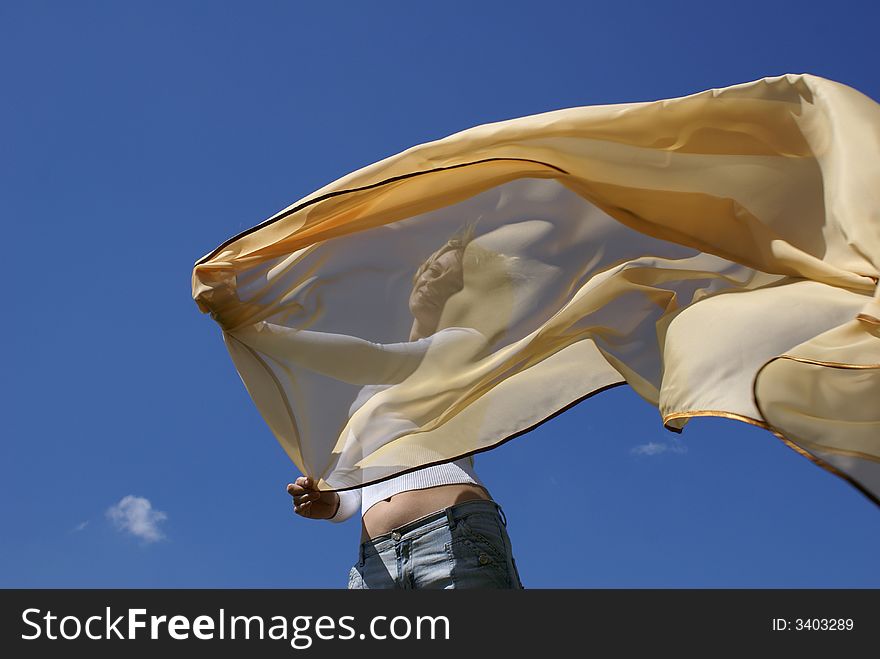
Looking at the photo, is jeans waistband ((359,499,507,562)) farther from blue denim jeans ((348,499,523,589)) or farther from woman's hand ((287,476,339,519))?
woman's hand ((287,476,339,519))

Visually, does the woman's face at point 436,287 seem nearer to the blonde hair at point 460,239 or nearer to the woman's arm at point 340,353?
the blonde hair at point 460,239

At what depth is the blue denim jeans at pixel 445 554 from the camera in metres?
3.40

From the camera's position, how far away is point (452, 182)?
3467mm

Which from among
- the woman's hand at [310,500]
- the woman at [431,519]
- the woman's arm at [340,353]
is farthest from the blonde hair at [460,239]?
the woman's hand at [310,500]

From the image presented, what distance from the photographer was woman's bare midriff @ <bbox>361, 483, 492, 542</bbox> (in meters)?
3.59

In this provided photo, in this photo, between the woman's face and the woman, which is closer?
the woman

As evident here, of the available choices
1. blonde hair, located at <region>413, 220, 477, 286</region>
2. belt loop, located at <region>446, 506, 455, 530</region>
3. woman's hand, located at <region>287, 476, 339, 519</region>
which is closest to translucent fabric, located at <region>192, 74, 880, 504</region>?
blonde hair, located at <region>413, 220, 477, 286</region>

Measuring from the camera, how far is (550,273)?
11.4 ft

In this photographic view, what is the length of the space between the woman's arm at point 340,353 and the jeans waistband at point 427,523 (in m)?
0.54

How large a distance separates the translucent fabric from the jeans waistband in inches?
10.9

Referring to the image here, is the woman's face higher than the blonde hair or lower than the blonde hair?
lower

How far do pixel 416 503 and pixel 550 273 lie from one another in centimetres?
105

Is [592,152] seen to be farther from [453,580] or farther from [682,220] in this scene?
[453,580]
